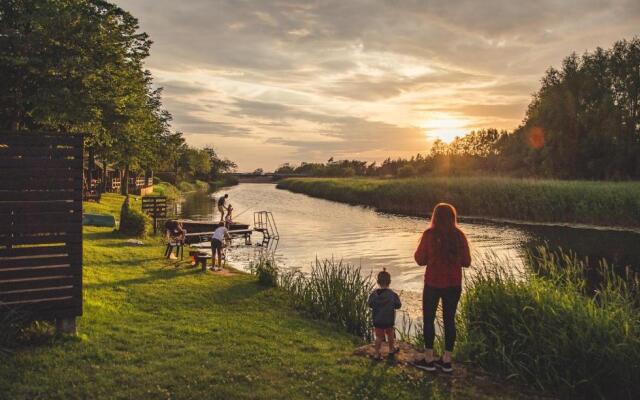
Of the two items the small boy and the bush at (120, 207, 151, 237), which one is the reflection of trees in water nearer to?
the small boy

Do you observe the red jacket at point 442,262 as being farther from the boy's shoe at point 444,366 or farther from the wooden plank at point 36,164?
the wooden plank at point 36,164

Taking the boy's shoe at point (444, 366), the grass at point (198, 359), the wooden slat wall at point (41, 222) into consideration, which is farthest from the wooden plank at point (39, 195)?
the boy's shoe at point (444, 366)

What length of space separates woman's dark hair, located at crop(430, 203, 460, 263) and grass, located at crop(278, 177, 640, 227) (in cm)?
3598

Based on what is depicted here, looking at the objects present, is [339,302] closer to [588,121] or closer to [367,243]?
[367,243]

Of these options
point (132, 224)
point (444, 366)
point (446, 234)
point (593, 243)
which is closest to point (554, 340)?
point (444, 366)

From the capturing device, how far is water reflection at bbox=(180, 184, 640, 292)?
24.0m

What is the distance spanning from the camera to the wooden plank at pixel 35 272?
347 inches

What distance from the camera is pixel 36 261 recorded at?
9.00m

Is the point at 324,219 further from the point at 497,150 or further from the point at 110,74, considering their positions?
the point at 497,150

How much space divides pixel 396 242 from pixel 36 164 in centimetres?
2485

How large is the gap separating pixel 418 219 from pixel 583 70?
3960 centimetres

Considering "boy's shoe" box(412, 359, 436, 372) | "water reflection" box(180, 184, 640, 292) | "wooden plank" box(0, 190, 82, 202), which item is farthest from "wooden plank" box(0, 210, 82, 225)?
"water reflection" box(180, 184, 640, 292)

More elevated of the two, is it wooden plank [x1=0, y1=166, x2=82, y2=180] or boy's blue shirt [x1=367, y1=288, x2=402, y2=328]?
wooden plank [x1=0, y1=166, x2=82, y2=180]

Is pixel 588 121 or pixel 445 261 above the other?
pixel 588 121
